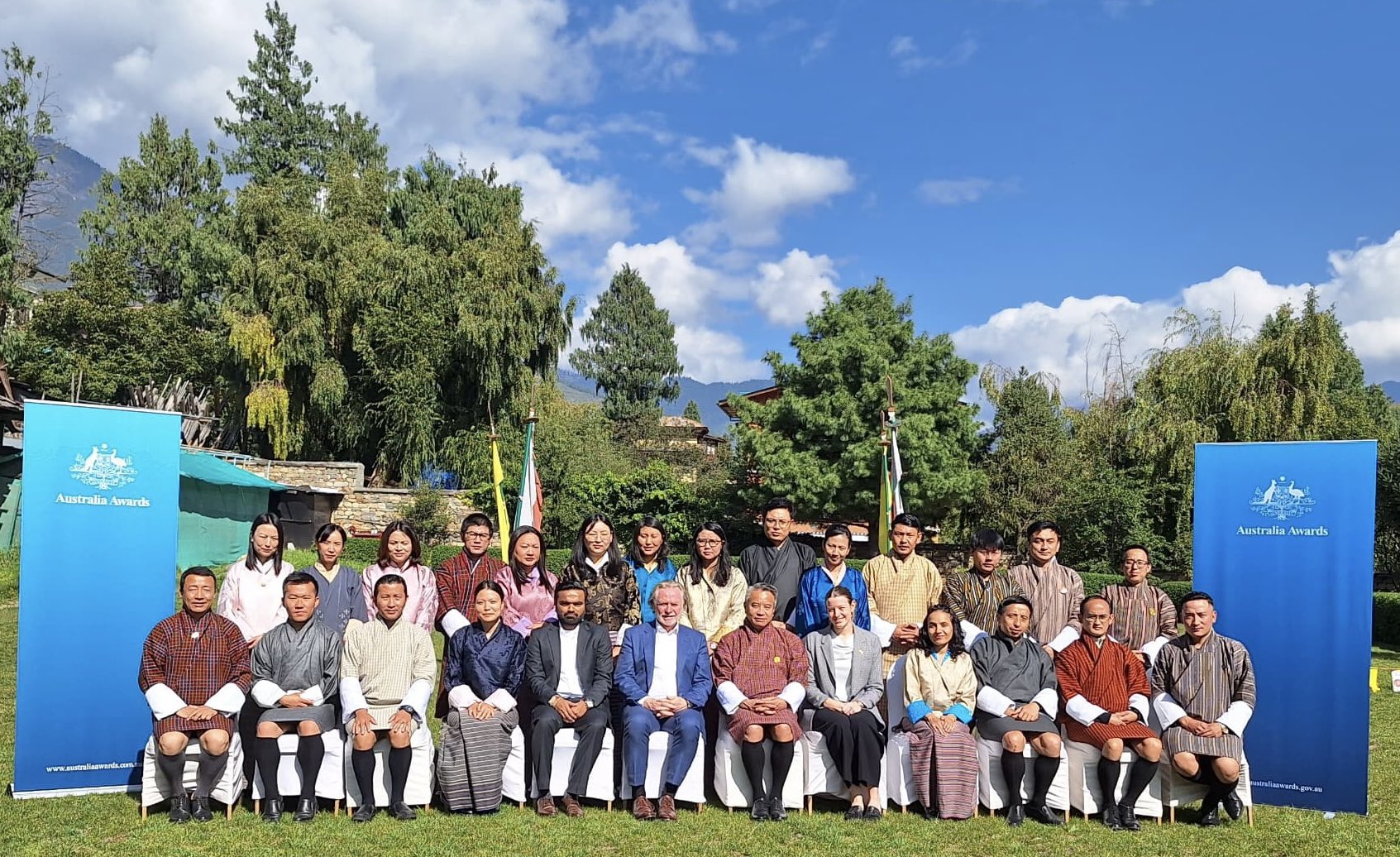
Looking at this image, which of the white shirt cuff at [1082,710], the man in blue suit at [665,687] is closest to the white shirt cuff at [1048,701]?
the white shirt cuff at [1082,710]

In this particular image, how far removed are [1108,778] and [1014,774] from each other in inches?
18.5

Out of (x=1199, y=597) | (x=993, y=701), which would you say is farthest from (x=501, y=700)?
(x=1199, y=597)

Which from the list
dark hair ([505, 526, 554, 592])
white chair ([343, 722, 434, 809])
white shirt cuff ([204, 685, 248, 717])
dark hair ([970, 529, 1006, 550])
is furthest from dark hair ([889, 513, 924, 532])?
white shirt cuff ([204, 685, 248, 717])

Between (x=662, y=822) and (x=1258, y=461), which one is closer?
(x=662, y=822)

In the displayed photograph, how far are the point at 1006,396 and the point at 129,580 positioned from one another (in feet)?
61.8

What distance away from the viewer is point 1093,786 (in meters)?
5.20

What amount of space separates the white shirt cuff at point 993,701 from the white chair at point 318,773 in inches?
130

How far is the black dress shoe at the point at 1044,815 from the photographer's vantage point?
507 cm

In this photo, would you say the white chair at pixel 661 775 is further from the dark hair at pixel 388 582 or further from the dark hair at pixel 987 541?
the dark hair at pixel 987 541

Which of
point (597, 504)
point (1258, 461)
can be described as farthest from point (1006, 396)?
point (1258, 461)

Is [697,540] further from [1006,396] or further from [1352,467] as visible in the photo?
[1006,396]

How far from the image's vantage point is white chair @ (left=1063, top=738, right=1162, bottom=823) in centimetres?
516

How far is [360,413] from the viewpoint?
22.3 metres

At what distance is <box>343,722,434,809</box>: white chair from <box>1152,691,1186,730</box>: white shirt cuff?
3.81 meters
